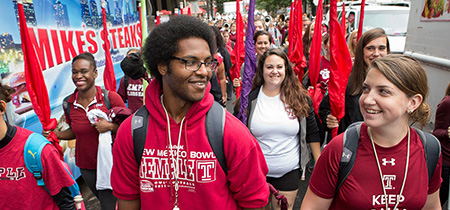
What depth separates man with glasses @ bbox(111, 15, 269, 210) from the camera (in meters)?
1.59

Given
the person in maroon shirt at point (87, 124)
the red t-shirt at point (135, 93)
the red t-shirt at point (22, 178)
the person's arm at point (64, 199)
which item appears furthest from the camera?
the red t-shirt at point (135, 93)

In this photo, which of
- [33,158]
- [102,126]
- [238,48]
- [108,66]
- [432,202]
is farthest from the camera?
[238,48]

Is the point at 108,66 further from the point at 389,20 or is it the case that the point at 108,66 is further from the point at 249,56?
the point at 389,20

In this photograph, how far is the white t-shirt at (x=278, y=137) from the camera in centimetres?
300

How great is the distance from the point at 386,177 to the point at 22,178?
81.0 inches

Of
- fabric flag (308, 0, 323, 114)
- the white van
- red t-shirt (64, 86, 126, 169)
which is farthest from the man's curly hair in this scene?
the white van

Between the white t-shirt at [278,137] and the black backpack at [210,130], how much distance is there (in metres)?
1.41

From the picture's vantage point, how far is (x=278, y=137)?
302 cm

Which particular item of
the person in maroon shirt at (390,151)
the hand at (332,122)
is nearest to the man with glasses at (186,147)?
the person in maroon shirt at (390,151)

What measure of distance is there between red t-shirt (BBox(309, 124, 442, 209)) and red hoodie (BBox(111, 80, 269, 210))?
47 cm

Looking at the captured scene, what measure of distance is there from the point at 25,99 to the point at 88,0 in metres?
1.96

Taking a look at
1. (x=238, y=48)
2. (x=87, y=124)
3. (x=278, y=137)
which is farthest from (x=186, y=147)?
(x=238, y=48)

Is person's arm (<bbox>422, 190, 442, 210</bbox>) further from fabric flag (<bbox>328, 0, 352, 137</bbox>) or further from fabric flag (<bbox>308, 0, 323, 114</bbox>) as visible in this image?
fabric flag (<bbox>308, 0, 323, 114</bbox>)

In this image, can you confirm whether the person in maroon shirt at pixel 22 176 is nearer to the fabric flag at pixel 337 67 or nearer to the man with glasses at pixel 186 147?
the man with glasses at pixel 186 147
